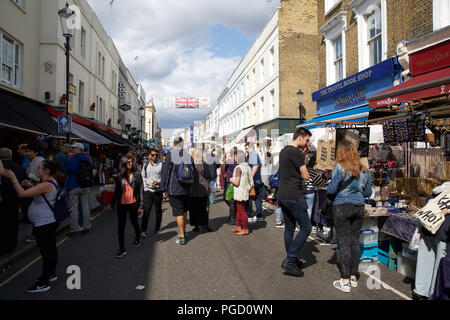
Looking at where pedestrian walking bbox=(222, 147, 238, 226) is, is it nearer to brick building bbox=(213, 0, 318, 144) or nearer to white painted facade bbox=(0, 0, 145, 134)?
white painted facade bbox=(0, 0, 145, 134)

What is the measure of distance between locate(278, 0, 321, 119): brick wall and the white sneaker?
17.9 metres

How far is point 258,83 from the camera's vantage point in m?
26.2

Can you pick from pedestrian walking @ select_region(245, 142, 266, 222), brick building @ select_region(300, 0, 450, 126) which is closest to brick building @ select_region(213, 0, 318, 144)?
brick building @ select_region(300, 0, 450, 126)

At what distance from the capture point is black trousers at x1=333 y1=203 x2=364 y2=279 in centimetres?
400

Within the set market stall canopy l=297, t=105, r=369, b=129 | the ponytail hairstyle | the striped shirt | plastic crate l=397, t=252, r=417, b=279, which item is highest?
market stall canopy l=297, t=105, r=369, b=129

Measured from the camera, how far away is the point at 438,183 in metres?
5.12

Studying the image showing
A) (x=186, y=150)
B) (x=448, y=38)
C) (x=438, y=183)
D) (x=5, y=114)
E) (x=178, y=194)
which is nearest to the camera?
(x=438, y=183)

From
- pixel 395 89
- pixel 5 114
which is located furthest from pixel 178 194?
pixel 5 114

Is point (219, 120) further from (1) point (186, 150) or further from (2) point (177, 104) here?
(1) point (186, 150)

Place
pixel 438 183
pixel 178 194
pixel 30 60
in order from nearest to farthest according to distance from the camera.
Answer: pixel 438 183 < pixel 178 194 < pixel 30 60

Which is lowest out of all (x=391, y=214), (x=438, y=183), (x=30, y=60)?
(x=391, y=214)

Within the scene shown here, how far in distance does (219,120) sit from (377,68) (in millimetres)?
38750

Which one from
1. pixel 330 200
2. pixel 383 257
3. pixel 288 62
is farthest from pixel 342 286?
pixel 288 62

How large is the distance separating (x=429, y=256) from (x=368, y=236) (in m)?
1.14
